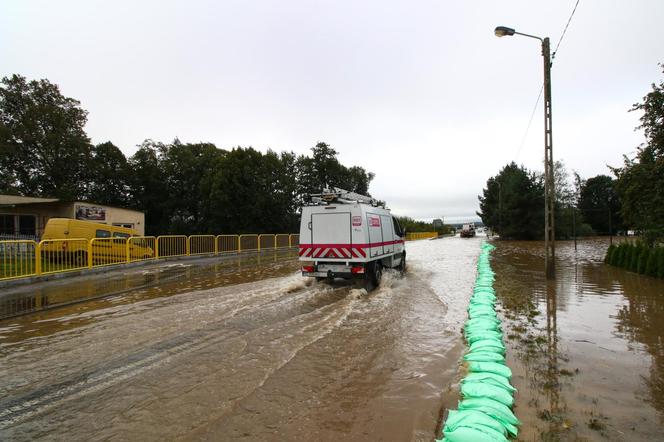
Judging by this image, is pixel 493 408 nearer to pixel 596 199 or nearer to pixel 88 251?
pixel 88 251

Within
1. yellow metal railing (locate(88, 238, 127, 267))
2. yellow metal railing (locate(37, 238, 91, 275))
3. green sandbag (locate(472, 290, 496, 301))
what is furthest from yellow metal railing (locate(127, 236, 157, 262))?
green sandbag (locate(472, 290, 496, 301))

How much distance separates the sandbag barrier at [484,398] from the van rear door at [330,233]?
201 inches

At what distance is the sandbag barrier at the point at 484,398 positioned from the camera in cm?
270

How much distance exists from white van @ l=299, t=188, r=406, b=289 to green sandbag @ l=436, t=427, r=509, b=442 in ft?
22.9

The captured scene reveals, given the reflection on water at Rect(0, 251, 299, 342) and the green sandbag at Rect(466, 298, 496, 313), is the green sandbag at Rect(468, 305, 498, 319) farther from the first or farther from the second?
the reflection on water at Rect(0, 251, 299, 342)

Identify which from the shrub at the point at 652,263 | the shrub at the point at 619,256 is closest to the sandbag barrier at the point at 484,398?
the shrub at the point at 652,263

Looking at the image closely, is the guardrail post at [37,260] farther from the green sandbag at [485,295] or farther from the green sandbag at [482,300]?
the green sandbag at [485,295]

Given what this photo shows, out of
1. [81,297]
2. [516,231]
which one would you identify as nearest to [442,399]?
[81,297]

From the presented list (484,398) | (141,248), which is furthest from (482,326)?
(141,248)

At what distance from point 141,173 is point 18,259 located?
39912 mm

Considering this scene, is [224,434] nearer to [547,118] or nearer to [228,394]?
[228,394]

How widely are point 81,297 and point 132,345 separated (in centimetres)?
502

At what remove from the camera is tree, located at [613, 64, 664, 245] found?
41.0ft

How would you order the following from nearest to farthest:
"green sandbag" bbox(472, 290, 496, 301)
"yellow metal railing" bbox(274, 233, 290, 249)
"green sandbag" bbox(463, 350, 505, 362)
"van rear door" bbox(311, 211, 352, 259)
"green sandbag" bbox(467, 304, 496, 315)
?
"green sandbag" bbox(463, 350, 505, 362), "green sandbag" bbox(467, 304, 496, 315), "green sandbag" bbox(472, 290, 496, 301), "van rear door" bbox(311, 211, 352, 259), "yellow metal railing" bbox(274, 233, 290, 249)
